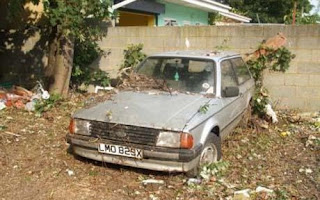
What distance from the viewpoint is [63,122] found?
665cm

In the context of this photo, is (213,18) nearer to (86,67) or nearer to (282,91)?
(86,67)

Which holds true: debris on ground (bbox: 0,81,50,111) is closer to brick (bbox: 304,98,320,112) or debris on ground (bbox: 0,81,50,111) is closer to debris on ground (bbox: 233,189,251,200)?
debris on ground (bbox: 233,189,251,200)

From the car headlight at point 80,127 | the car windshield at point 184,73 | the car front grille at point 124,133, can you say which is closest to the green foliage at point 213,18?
the car windshield at point 184,73

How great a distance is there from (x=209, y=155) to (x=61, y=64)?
Answer: 15.8 feet

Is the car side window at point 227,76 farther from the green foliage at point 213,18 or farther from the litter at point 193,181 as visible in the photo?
the green foliage at point 213,18

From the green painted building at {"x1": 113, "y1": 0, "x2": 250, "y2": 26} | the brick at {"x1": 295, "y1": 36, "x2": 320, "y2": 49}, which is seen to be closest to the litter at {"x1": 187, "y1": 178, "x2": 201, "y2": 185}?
the brick at {"x1": 295, "y1": 36, "x2": 320, "y2": 49}

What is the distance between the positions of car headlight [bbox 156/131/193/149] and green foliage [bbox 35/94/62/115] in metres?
3.91

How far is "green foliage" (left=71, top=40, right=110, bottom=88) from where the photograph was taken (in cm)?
873

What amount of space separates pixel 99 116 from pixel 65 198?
3.21 feet

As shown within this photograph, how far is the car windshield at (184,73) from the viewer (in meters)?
4.96

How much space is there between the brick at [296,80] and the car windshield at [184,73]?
292 centimetres

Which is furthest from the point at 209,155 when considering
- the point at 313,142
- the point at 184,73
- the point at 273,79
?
the point at 273,79

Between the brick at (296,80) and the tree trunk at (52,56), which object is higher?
the tree trunk at (52,56)

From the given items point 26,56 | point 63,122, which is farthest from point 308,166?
point 26,56
